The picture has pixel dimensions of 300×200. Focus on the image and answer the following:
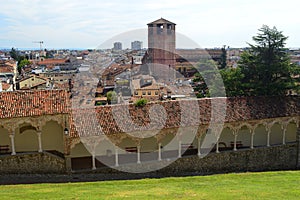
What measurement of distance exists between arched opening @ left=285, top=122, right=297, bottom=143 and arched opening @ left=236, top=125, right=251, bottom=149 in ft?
12.1

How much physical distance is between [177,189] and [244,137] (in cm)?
1142

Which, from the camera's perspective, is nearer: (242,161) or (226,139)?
(242,161)

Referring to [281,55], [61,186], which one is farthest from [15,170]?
[281,55]

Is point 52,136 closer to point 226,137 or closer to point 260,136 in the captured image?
point 226,137

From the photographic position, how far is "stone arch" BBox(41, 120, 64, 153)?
2339 cm

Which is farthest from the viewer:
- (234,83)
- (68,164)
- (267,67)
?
(234,83)

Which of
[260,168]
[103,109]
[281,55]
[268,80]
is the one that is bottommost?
[260,168]

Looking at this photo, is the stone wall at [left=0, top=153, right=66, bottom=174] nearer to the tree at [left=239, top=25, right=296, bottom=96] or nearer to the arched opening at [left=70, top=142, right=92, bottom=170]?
the arched opening at [left=70, top=142, right=92, bottom=170]

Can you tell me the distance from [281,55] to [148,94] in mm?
24906

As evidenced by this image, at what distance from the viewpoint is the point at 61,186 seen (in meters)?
19.6

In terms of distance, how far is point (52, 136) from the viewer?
23625mm

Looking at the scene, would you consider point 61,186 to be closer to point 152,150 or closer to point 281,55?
point 152,150

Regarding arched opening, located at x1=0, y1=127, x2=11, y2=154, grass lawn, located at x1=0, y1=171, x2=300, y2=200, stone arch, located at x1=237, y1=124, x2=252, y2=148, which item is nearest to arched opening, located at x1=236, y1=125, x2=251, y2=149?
stone arch, located at x1=237, y1=124, x2=252, y2=148

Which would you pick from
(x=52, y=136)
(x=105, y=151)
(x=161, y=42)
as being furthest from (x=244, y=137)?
(x=161, y=42)
